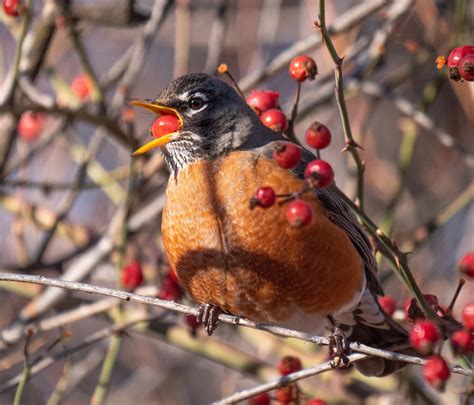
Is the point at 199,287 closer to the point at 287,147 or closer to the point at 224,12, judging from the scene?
the point at 287,147

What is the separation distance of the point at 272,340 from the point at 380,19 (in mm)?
1672

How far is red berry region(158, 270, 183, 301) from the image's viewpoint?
330 centimetres

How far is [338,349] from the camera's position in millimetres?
2734

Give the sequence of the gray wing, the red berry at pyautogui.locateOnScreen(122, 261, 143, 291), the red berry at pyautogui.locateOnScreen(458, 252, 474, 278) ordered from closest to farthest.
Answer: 1. the red berry at pyautogui.locateOnScreen(458, 252, 474, 278)
2. the gray wing
3. the red berry at pyautogui.locateOnScreen(122, 261, 143, 291)

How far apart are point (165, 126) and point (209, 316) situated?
78cm

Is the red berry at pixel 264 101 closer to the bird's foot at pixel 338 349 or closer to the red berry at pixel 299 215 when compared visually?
the red berry at pixel 299 215

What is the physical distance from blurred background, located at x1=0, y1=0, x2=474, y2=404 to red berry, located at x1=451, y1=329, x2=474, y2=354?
2.88 feet

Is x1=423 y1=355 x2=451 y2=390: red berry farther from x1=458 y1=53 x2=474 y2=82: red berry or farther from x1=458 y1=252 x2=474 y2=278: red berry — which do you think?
x1=458 y1=53 x2=474 y2=82: red berry

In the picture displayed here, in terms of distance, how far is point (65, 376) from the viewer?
127 inches

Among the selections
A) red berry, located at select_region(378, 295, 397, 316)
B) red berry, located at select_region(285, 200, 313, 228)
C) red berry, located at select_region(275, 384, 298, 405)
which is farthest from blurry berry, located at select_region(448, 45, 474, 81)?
red berry, located at select_region(275, 384, 298, 405)

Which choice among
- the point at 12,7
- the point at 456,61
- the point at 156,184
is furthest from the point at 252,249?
the point at 156,184

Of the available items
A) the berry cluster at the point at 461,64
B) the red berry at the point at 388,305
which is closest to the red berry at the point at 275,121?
the berry cluster at the point at 461,64

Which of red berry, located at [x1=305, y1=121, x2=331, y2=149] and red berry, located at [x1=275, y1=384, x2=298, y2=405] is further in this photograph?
red berry, located at [x1=275, y1=384, x2=298, y2=405]

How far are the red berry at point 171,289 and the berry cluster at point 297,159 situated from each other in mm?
852
